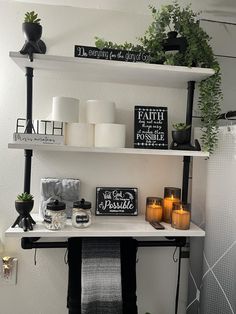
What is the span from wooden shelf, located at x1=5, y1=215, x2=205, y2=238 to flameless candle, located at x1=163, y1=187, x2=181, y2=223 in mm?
44

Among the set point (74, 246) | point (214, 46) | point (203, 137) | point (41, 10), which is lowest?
point (74, 246)

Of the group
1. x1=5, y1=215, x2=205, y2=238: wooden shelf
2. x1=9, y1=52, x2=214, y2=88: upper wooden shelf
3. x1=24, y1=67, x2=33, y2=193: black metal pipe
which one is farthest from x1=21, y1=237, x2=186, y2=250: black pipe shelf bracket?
x1=9, y1=52, x2=214, y2=88: upper wooden shelf

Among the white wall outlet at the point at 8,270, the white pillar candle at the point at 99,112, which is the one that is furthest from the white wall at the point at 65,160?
the white pillar candle at the point at 99,112

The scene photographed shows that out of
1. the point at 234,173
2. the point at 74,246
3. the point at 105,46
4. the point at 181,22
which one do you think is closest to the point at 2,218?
the point at 74,246

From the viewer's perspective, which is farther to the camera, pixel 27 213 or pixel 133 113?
pixel 133 113

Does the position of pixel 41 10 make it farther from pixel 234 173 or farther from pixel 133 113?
pixel 234 173

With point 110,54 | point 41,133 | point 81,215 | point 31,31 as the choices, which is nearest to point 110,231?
point 81,215

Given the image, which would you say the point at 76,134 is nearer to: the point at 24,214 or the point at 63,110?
the point at 63,110

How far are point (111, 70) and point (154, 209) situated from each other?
0.61m

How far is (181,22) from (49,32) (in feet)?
1.93

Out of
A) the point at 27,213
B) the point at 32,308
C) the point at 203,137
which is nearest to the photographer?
the point at 27,213

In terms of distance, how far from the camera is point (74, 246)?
1.07m

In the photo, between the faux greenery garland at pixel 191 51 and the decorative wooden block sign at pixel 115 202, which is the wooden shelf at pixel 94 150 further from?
the decorative wooden block sign at pixel 115 202

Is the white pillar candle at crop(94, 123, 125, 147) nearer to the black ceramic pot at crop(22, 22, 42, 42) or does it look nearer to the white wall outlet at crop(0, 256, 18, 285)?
the black ceramic pot at crop(22, 22, 42, 42)
